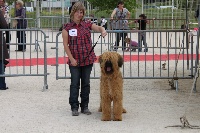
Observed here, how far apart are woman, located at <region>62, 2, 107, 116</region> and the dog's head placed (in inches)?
19.5

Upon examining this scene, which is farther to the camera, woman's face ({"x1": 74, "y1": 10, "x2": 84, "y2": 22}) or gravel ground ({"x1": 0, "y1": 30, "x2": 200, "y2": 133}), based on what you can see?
woman's face ({"x1": 74, "y1": 10, "x2": 84, "y2": 22})

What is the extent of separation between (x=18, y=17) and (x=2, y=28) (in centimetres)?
776

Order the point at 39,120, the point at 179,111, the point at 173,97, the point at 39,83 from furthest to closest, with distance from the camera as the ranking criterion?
Answer: the point at 39,83, the point at 173,97, the point at 179,111, the point at 39,120

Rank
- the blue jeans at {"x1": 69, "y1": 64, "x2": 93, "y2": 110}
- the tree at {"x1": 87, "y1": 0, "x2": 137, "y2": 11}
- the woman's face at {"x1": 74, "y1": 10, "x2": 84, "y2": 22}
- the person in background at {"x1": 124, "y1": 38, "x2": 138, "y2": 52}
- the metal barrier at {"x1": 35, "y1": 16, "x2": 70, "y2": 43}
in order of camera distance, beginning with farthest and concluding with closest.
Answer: the tree at {"x1": 87, "y1": 0, "x2": 137, "y2": 11} → the metal barrier at {"x1": 35, "y1": 16, "x2": 70, "y2": 43} → the person in background at {"x1": 124, "y1": 38, "x2": 138, "y2": 52} → the blue jeans at {"x1": 69, "y1": 64, "x2": 93, "y2": 110} → the woman's face at {"x1": 74, "y1": 10, "x2": 84, "y2": 22}

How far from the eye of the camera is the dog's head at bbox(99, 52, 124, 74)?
7.68m

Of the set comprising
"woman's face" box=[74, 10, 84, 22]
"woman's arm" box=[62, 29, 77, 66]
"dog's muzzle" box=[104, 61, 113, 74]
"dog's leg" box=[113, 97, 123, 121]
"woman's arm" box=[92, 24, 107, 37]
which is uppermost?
"woman's face" box=[74, 10, 84, 22]

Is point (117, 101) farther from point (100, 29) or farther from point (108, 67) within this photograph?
point (100, 29)

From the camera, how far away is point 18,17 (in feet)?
61.4

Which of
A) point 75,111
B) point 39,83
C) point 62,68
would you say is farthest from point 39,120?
point 62,68

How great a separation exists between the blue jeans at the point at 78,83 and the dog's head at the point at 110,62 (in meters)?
0.65

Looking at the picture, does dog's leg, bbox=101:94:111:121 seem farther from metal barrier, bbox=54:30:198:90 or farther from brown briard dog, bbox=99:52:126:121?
A: metal barrier, bbox=54:30:198:90

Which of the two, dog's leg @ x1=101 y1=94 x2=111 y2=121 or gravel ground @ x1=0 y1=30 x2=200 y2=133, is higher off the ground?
dog's leg @ x1=101 y1=94 x2=111 y2=121

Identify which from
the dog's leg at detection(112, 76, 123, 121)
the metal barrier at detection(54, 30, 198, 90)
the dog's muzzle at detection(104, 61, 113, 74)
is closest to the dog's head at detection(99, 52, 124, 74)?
the dog's muzzle at detection(104, 61, 113, 74)

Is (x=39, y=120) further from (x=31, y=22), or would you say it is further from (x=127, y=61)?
(x=31, y=22)
